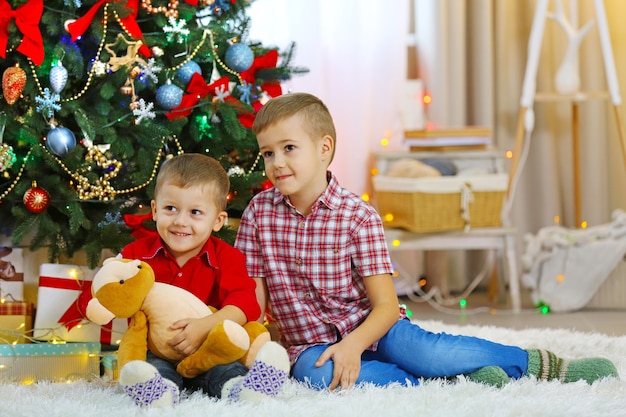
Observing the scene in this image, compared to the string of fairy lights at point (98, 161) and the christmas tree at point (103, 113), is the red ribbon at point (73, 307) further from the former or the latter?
the string of fairy lights at point (98, 161)

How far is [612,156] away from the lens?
3.53m

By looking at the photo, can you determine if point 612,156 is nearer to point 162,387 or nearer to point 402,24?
point 402,24

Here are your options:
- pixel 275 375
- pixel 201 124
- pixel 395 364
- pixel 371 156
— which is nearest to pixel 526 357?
pixel 395 364

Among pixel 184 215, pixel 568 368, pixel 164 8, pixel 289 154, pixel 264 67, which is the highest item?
pixel 164 8

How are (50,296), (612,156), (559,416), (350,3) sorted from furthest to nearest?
1. (612,156)
2. (350,3)
3. (50,296)
4. (559,416)

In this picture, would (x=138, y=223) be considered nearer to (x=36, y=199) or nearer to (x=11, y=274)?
(x=36, y=199)

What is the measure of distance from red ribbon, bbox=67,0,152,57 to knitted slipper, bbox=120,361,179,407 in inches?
33.7

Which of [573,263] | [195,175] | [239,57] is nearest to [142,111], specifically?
[239,57]

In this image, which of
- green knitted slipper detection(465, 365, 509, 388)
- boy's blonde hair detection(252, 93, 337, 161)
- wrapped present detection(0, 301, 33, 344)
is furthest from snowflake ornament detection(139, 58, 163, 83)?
green knitted slipper detection(465, 365, 509, 388)

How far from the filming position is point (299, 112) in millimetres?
1712

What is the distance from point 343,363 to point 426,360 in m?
0.17

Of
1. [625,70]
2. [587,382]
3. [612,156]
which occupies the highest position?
[625,70]

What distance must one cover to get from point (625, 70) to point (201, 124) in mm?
2002

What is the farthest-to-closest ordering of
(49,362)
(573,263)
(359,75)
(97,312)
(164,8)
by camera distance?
(359,75), (573,263), (164,8), (49,362), (97,312)
